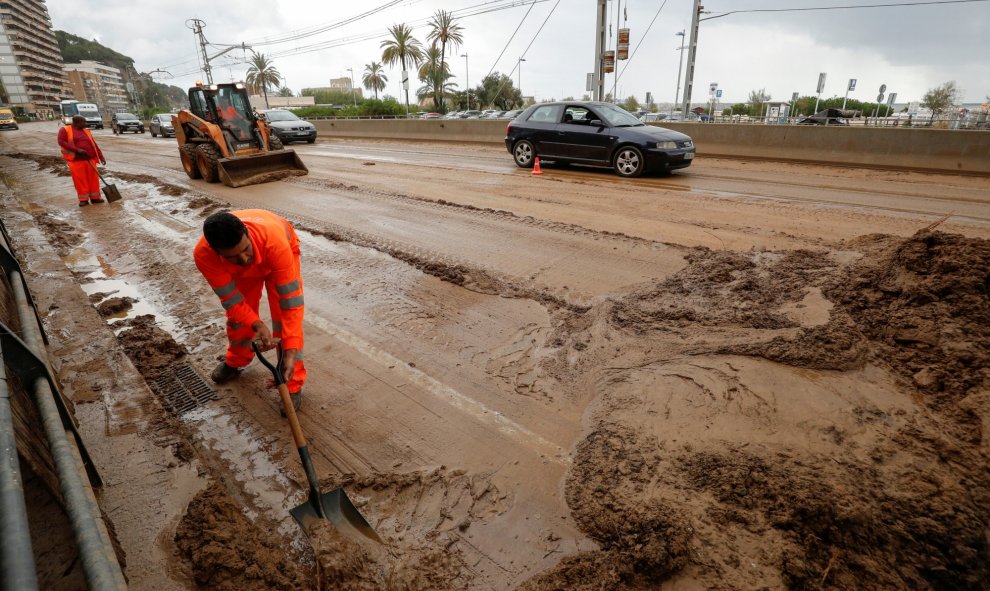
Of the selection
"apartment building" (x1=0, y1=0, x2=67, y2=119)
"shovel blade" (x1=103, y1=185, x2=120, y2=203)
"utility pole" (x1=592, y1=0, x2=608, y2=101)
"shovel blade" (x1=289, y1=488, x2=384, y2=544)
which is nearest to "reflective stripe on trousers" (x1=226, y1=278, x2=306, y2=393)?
"shovel blade" (x1=289, y1=488, x2=384, y2=544)

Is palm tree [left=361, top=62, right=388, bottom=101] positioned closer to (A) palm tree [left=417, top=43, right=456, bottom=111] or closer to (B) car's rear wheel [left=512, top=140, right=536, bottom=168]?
(A) palm tree [left=417, top=43, right=456, bottom=111]

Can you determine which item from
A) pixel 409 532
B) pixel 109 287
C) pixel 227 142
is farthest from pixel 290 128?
pixel 409 532

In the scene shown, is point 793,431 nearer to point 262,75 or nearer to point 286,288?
point 286,288

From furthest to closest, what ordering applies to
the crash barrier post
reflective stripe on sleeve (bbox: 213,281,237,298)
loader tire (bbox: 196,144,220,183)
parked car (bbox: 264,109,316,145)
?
parked car (bbox: 264,109,316,145) → loader tire (bbox: 196,144,220,183) → reflective stripe on sleeve (bbox: 213,281,237,298) → the crash barrier post

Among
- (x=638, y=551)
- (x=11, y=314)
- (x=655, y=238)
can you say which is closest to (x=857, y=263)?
(x=655, y=238)

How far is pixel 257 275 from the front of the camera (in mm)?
3225

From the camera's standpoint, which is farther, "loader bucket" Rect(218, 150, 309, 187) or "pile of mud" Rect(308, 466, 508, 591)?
"loader bucket" Rect(218, 150, 309, 187)

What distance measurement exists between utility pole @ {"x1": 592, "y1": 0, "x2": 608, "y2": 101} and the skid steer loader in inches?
438

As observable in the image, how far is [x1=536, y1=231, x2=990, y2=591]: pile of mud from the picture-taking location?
6.75ft

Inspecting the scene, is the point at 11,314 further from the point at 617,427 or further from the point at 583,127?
the point at 583,127

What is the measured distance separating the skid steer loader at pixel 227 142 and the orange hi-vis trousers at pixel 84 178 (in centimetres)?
215

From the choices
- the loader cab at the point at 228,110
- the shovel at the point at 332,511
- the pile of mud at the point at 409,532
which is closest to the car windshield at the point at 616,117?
the loader cab at the point at 228,110

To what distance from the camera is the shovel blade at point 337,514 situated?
2.32 m

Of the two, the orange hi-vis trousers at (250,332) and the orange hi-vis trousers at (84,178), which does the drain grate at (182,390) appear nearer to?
the orange hi-vis trousers at (250,332)
